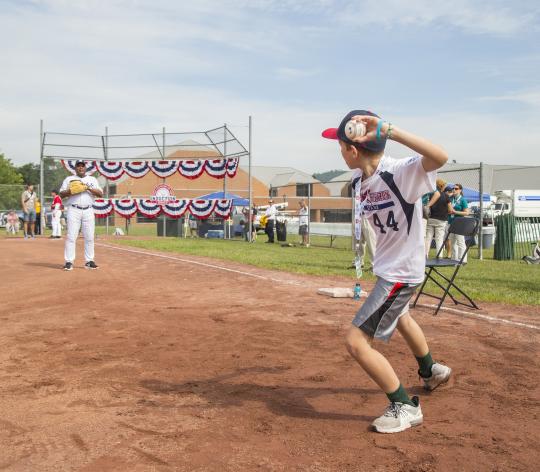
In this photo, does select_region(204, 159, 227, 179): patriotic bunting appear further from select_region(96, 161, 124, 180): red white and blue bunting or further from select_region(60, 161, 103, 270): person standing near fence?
select_region(60, 161, 103, 270): person standing near fence

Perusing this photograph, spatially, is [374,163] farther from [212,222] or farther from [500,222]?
[212,222]

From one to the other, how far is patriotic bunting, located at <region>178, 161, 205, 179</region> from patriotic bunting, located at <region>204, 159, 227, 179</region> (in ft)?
0.85

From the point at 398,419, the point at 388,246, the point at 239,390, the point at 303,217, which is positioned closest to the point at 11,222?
the point at 303,217

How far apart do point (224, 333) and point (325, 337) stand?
1.11 meters

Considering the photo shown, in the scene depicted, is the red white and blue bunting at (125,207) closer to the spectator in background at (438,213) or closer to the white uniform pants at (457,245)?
the spectator in background at (438,213)

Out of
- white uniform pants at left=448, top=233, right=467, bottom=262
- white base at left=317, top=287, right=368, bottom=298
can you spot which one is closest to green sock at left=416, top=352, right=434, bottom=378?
white base at left=317, top=287, right=368, bottom=298

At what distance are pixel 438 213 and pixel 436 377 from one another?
1015cm

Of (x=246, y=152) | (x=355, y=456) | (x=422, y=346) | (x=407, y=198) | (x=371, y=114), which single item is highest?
(x=246, y=152)

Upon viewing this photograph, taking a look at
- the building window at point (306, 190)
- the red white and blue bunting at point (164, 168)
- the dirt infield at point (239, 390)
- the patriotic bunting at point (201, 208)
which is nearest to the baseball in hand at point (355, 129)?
the dirt infield at point (239, 390)

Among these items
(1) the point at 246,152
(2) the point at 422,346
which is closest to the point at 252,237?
(1) the point at 246,152

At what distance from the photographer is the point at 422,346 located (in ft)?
14.0

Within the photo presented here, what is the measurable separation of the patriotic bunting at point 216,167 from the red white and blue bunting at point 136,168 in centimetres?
271

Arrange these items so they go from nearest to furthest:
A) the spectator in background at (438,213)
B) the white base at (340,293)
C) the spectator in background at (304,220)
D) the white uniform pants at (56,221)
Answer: the white base at (340,293) < the spectator in background at (438,213) < the spectator in background at (304,220) < the white uniform pants at (56,221)

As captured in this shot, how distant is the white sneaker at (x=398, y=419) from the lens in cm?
359
